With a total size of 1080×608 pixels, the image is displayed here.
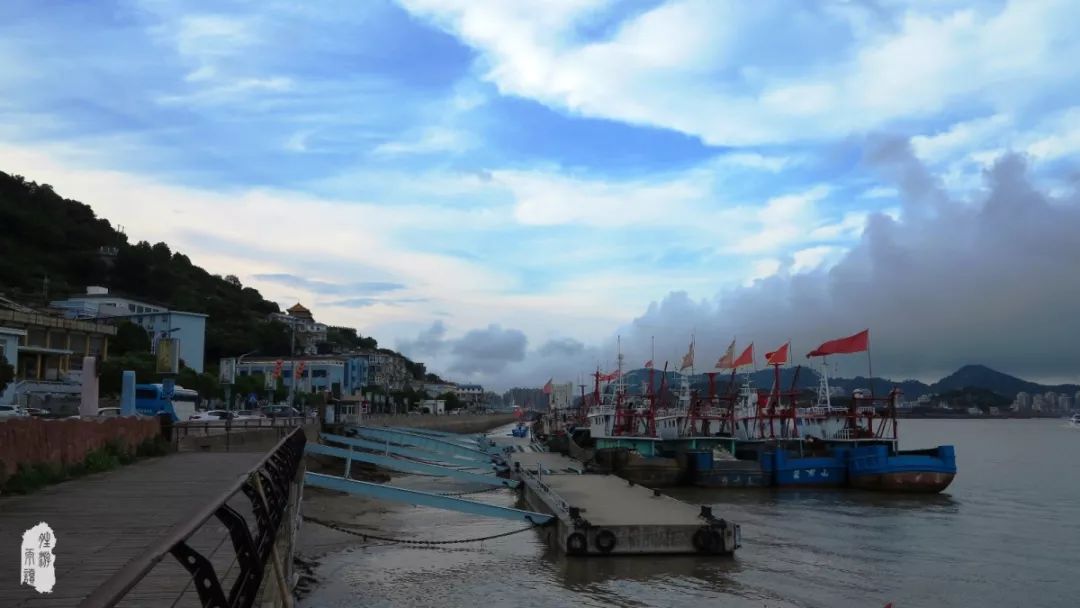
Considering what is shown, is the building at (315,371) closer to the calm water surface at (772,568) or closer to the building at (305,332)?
the building at (305,332)

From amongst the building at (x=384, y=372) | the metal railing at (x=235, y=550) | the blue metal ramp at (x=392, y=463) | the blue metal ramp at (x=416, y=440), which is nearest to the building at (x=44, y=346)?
the blue metal ramp at (x=416, y=440)

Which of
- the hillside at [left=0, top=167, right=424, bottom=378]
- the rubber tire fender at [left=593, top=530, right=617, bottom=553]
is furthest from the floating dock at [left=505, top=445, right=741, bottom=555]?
the hillside at [left=0, top=167, right=424, bottom=378]

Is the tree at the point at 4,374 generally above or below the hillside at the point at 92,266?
below

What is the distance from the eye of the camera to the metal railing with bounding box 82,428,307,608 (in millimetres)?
3309

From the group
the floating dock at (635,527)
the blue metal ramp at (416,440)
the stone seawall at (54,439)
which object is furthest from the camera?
the blue metal ramp at (416,440)

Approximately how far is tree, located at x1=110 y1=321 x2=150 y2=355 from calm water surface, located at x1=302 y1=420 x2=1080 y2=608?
6265 centimetres

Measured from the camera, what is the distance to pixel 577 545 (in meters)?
21.8

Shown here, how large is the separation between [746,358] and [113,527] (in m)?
47.8

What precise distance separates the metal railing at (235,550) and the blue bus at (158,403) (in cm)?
4291

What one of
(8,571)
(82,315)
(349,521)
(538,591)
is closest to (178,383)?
(82,315)

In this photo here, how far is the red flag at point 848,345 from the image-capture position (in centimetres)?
4712

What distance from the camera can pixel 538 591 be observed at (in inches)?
747

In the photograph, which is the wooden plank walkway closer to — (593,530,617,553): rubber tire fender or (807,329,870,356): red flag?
(593,530,617,553): rubber tire fender

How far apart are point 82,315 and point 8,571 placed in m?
93.0
